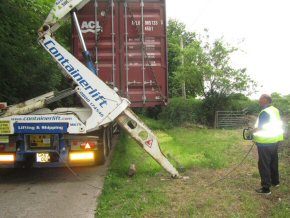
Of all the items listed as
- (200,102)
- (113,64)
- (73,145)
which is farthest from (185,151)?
(200,102)

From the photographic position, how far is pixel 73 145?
7992 millimetres

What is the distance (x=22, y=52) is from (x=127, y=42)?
10.5 ft

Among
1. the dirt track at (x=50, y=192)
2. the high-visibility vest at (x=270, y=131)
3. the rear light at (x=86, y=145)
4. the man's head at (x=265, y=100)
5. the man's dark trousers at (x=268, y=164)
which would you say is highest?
the man's head at (x=265, y=100)

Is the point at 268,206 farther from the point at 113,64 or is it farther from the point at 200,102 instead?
the point at 200,102

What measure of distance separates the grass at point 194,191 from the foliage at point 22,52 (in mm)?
3452

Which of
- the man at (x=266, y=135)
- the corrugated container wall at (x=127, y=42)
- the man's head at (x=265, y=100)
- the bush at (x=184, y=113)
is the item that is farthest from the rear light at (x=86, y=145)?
the bush at (x=184, y=113)

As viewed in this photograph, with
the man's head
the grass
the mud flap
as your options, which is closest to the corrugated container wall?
the mud flap

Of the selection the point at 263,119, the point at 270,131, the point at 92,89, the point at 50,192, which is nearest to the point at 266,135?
the point at 270,131

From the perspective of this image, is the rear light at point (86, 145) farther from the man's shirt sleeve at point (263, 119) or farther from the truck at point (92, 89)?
the man's shirt sleeve at point (263, 119)

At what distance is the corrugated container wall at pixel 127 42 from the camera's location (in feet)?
31.3

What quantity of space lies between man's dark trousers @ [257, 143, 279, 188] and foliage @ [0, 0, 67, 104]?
5.82 metres

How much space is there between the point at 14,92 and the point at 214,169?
5.84 metres

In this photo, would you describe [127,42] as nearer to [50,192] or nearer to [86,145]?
[86,145]

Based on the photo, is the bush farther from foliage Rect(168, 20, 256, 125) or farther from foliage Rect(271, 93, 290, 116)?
foliage Rect(271, 93, 290, 116)
